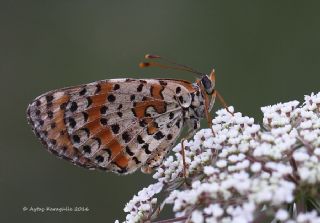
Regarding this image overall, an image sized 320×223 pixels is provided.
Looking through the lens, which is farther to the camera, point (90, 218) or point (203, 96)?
point (90, 218)

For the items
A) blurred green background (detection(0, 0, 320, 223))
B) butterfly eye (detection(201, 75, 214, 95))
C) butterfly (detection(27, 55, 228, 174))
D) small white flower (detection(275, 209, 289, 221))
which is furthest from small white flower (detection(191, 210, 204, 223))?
blurred green background (detection(0, 0, 320, 223))

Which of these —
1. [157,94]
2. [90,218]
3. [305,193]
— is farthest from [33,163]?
[305,193]

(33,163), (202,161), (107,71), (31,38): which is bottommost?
(202,161)

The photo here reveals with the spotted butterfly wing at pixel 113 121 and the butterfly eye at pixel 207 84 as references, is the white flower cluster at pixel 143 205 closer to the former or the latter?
the spotted butterfly wing at pixel 113 121

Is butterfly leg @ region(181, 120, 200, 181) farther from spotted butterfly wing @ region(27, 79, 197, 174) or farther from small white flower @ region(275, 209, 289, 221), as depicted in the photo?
small white flower @ region(275, 209, 289, 221)

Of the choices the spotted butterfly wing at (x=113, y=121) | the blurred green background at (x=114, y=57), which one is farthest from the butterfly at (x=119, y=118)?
the blurred green background at (x=114, y=57)

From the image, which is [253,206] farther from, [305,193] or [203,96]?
[203,96]
